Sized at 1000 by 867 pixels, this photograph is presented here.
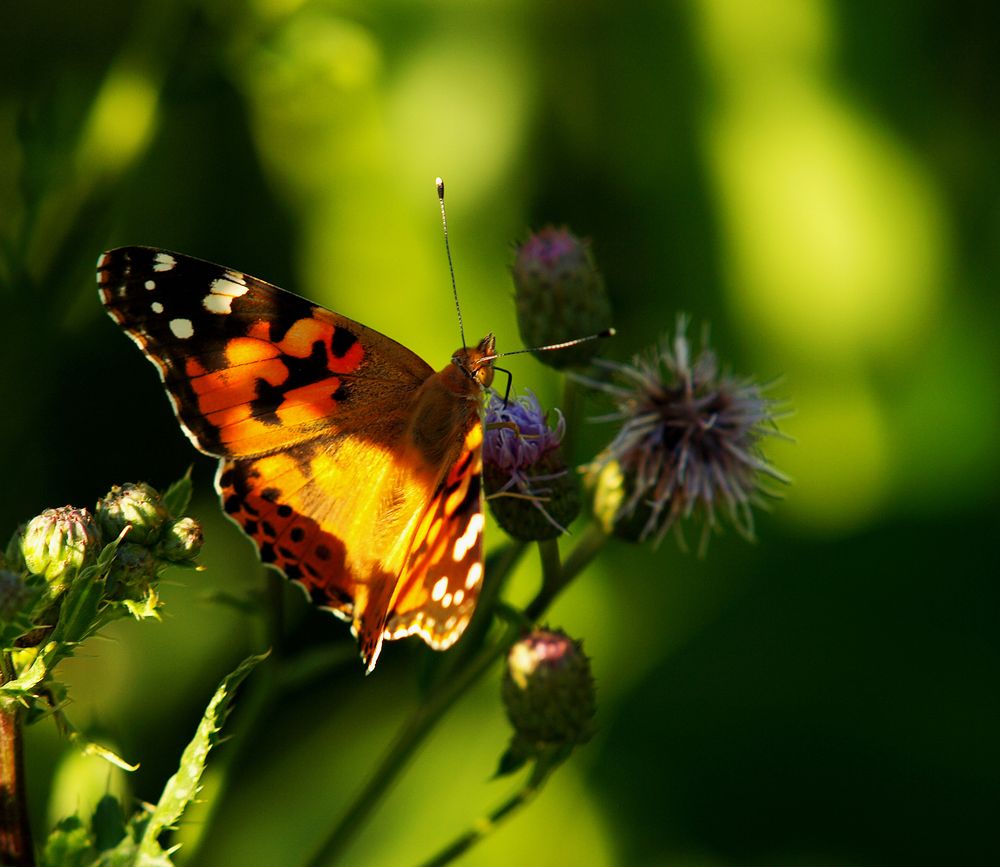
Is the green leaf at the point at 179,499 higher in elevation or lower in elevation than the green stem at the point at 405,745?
higher

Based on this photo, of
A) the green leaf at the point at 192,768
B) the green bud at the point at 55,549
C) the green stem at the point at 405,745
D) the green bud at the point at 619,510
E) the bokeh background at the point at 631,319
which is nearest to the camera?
the green leaf at the point at 192,768

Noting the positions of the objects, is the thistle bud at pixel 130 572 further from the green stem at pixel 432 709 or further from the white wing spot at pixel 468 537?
the green stem at pixel 432 709

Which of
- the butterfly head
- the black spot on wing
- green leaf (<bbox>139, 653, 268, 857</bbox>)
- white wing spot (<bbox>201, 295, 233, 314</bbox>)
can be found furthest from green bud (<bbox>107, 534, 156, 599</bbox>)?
the butterfly head

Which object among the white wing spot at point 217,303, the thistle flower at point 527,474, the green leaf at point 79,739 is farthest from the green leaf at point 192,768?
the white wing spot at point 217,303

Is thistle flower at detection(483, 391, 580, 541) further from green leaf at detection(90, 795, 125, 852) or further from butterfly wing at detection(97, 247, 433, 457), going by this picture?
green leaf at detection(90, 795, 125, 852)

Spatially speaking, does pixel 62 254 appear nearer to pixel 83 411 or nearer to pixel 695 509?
pixel 83 411

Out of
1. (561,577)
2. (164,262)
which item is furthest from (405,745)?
(164,262)
